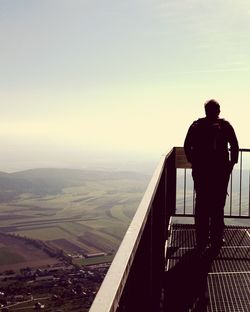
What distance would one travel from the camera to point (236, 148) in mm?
6102

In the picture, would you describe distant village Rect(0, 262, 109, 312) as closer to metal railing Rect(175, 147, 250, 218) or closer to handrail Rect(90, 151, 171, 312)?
metal railing Rect(175, 147, 250, 218)

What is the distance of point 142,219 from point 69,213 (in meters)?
117

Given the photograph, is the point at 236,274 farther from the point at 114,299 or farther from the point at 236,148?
the point at 114,299

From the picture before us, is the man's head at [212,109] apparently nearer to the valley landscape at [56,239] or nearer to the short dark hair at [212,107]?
the short dark hair at [212,107]

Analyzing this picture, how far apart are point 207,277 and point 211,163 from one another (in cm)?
155

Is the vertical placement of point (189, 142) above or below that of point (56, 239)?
above

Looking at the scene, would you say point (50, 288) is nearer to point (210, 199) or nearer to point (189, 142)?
point (210, 199)

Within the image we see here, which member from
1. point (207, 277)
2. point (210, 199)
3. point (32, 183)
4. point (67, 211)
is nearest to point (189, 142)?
point (210, 199)

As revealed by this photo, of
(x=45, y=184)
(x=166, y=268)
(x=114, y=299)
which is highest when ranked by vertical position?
(x=114, y=299)

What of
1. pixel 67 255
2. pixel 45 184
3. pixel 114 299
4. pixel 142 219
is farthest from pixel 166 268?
pixel 45 184

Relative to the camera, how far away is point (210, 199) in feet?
20.5

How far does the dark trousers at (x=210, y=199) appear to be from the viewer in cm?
612

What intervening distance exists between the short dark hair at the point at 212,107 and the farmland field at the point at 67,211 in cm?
6052

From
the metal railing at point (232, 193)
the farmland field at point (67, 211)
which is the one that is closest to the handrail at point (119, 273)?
the metal railing at point (232, 193)
